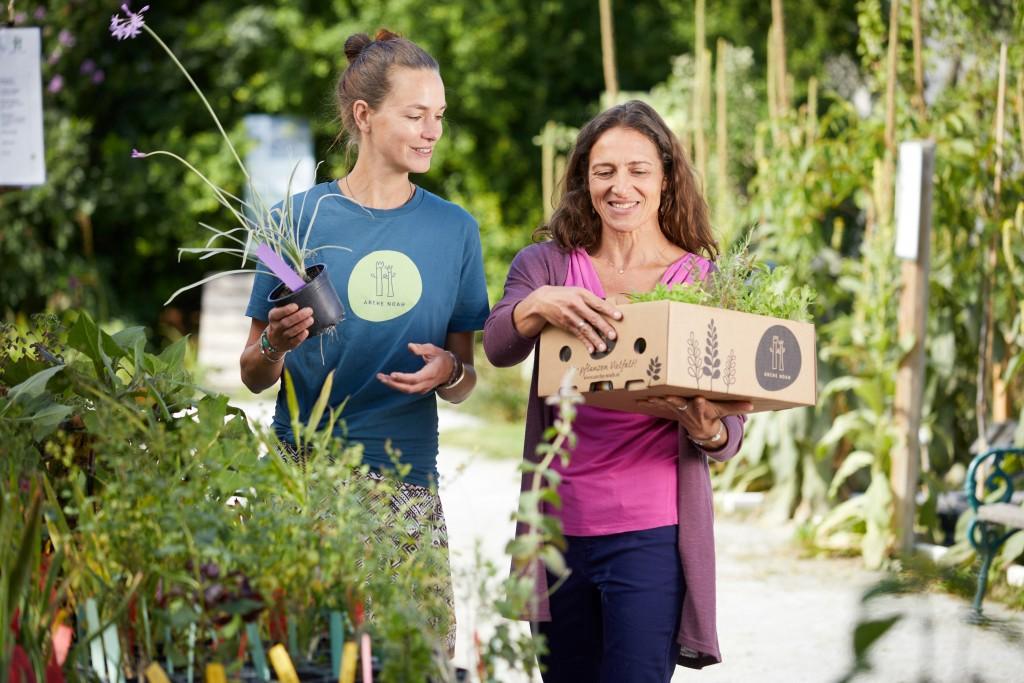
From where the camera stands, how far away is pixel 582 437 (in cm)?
262

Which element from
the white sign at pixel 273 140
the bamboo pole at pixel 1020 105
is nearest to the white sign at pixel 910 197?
the bamboo pole at pixel 1020 105

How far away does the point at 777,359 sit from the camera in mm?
2424

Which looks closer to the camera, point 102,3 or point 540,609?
point 540,609

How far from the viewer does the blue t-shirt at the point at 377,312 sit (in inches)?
105

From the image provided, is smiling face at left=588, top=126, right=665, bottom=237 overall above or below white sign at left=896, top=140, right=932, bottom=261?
below

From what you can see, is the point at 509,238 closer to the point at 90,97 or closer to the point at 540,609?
the point at 90,97

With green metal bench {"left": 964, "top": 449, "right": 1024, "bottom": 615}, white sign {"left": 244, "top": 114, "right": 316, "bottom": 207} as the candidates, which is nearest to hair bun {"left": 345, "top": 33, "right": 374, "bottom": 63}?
green metal bench {"left": 964, "top": 449, "right": 1024, "bottom": 615}

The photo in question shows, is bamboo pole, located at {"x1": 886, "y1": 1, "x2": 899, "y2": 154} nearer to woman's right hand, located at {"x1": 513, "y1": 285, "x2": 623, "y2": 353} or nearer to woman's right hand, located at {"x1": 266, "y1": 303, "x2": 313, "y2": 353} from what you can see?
woman's right hand, located at {"x1": 513, "y1": 285, "x2": 623, "y2": 353}

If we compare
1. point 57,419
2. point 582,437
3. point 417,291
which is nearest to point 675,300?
point 582,437

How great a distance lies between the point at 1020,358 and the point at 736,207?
416 cm

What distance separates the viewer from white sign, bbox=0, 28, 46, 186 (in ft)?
13.2

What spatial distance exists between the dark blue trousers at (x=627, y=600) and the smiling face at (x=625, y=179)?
0.63 metres

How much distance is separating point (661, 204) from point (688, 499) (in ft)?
2.10

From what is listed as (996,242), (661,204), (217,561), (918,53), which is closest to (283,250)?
(661,204)
